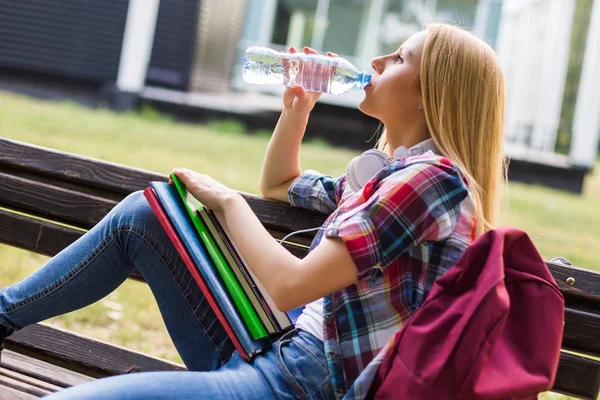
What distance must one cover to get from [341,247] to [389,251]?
12 centimetres

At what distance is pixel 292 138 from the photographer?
2.62m

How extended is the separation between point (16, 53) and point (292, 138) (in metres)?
13.6

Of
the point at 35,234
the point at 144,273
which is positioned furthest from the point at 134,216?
the point at 35,234

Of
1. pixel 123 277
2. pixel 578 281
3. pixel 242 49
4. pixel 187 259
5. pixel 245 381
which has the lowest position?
pixel 245 381

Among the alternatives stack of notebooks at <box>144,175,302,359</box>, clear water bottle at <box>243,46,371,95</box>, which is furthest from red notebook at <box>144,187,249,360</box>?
clear water bottle at <box>243,46,371,95</box>

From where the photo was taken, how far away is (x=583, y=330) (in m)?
2.31

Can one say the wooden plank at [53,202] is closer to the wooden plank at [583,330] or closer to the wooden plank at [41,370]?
the wooden plank at [41,370]

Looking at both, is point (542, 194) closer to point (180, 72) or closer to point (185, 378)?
point (180, 72)

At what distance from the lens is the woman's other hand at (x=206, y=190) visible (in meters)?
2.12

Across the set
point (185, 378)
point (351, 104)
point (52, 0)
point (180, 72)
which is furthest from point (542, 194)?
point (185, 378)

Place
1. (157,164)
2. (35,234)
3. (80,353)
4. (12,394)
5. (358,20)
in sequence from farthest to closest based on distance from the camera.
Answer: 1. (358,20)
2. (157,164)
3. (35,234)
4. (80,353)
5. (12,394)

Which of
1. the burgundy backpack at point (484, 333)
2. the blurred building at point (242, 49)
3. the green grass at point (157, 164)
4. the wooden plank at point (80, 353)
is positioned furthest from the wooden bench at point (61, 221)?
the blurred building at point (242, 49)

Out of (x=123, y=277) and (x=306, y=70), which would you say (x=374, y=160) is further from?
(x=123, y=277)

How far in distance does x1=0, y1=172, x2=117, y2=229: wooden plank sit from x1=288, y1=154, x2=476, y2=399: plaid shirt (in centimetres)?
117
